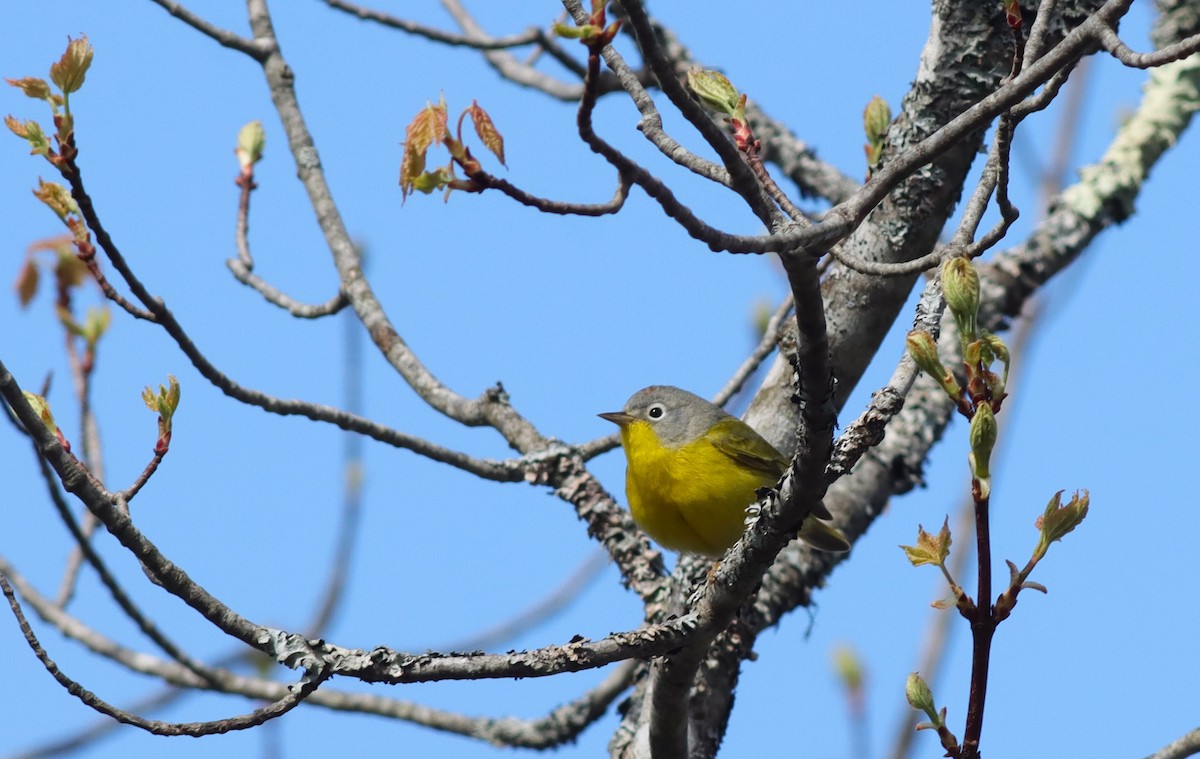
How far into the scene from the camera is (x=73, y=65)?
3521 millimetres

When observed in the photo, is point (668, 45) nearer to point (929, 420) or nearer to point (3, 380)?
point (929, 420)

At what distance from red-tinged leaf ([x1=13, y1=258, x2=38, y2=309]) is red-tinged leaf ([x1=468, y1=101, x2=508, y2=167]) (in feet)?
12.1

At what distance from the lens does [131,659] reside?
18.1 feet

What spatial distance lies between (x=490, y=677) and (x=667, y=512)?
2945 millimetres

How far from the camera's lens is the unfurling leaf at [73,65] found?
350cm

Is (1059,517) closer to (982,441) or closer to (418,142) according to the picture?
(982,441)

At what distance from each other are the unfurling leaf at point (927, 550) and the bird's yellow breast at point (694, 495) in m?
2.87

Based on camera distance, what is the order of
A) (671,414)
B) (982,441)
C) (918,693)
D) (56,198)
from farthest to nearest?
(671,414) → (56,198) → (918,693) → (982,441)

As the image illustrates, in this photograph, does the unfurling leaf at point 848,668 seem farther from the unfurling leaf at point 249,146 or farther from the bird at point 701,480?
the unfurling leaf at point 249,146

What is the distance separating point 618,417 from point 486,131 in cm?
402

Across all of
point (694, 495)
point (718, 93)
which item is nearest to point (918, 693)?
point (718, 93)

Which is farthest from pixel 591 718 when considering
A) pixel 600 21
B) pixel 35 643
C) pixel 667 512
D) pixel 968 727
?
pixel 600 21

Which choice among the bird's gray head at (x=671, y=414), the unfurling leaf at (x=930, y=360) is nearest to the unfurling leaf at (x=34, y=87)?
the unfurling leaf at (x=930, y=360)

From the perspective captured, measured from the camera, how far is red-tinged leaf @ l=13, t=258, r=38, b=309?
5.85 metres
